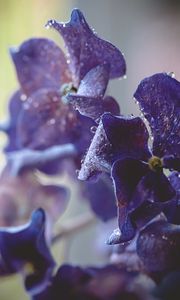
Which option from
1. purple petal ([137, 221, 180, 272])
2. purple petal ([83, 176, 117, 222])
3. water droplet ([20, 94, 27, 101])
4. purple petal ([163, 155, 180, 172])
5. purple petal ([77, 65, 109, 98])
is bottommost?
purple petal ([83, 176, 117, 222])

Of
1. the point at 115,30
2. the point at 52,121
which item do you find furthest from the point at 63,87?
the point at 115,30

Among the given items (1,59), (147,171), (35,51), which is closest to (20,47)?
(35,51)

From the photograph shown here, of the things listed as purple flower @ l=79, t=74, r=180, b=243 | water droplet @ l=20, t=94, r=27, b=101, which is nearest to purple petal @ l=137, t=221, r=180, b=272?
purple flower @ l=79, t=74, r=180, b=243

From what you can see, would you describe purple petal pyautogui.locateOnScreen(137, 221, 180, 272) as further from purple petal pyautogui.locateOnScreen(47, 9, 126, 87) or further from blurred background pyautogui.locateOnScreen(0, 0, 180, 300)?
blurred background pyautogui.locateOnScreen(0, 0, 180, 300)

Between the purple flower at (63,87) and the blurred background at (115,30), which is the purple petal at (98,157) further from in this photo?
the blurred background at (115,30)

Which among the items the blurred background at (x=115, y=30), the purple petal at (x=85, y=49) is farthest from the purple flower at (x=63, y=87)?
A: the blurred background at (x=115, y=30)

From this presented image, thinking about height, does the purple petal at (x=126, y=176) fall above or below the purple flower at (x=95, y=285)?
above

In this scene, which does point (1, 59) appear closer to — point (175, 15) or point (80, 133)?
point (175, 15)
